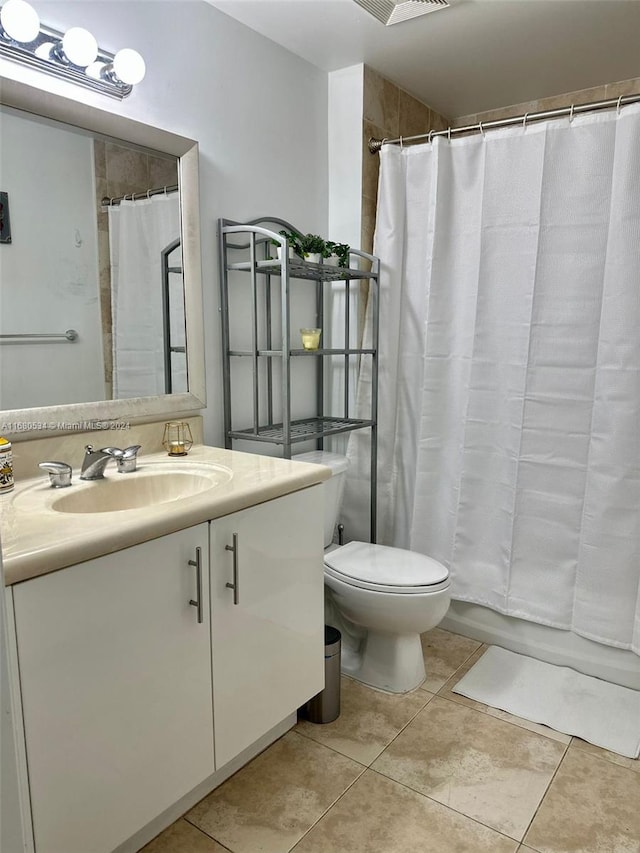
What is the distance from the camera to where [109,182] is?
5.69 feet

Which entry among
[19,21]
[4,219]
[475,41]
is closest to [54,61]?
[19,21]

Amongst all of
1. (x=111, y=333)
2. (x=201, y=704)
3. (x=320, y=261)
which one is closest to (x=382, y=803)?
(x=201, y=704)

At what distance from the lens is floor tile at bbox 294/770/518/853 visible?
149 centimetres

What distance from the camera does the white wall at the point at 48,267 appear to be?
1.54 meters

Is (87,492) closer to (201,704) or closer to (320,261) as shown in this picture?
(201,704)

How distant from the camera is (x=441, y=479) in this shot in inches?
99.0

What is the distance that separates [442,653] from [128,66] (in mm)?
2222

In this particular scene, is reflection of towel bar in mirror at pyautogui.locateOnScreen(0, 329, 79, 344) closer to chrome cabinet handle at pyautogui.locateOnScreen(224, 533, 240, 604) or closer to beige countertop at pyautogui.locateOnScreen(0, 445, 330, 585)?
beige countertop at pyautogui.locateOnScreen(0, 445, 330, 585)

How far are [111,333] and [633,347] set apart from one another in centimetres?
165

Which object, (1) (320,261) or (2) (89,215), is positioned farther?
(1) (320,261)

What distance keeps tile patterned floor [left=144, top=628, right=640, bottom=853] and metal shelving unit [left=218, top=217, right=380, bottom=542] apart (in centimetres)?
80

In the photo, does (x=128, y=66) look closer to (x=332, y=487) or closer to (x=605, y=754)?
(x=332, y=487)

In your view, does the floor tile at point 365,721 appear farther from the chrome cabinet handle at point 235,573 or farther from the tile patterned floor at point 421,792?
the chrome cabinet handle at point 235,573

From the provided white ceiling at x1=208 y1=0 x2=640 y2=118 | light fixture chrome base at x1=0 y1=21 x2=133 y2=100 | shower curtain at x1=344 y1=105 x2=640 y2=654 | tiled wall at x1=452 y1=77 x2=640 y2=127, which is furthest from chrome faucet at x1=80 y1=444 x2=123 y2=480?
tiled wall at x1=452 y1=77 x2=640 y2=127
